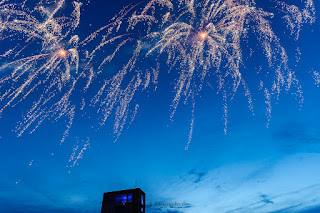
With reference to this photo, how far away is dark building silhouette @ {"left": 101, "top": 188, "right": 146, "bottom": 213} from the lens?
51.2 m

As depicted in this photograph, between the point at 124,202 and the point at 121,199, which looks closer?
the point at 124,202

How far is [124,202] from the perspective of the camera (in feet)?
171

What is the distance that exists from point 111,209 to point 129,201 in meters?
5.64

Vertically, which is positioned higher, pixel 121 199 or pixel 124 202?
pixel 121 199

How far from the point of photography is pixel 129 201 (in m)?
52.1

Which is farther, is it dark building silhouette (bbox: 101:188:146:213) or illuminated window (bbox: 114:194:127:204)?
illuminated window (bbox: 114:194:127:204)

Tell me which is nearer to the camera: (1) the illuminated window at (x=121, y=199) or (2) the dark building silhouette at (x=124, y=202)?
(2) the dark building silhouette at (x=124, y=202)

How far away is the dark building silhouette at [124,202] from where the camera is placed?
168 feet

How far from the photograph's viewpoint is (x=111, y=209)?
52.0 meters
